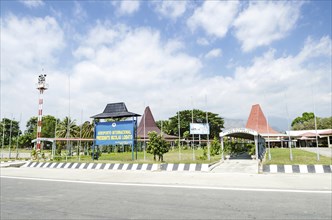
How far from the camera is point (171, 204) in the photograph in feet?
20.7

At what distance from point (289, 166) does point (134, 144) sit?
11849mm

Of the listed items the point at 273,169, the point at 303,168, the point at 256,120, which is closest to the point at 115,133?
the point at 273,169

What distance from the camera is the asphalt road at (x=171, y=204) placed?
5.32m

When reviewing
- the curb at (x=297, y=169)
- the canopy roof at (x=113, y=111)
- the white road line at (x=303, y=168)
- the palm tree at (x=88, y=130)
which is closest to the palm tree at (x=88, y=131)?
the palm tree at (x=88, y=130)

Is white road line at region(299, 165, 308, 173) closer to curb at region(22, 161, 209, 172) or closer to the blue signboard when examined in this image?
curb at region(22, 161, 209, 172)

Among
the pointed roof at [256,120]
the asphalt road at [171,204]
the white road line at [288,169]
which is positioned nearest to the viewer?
the asphalt road at [171,204]

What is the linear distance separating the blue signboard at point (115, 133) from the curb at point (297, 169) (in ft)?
35.3

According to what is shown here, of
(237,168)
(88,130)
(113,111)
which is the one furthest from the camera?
(88,130)

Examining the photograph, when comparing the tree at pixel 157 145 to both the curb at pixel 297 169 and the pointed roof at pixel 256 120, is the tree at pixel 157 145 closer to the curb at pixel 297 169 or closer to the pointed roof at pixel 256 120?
the curb at pixel 297 169

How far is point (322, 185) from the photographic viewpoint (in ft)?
29.4

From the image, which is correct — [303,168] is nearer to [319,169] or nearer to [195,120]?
[319,169]

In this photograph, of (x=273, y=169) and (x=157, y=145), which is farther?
(x=157, y=145)

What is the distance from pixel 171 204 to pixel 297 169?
8.70 m

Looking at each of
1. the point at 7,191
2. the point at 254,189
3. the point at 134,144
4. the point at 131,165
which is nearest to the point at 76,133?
the point at 134,144
